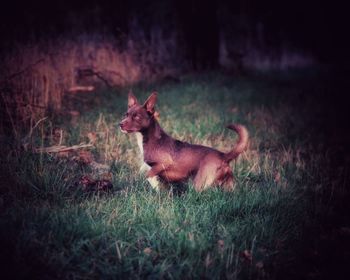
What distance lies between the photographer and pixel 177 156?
14.2ft

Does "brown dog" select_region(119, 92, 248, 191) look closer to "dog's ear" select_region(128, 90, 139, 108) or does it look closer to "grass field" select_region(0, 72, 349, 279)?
"dog's ear" select_region(128, 90, 139, 108)

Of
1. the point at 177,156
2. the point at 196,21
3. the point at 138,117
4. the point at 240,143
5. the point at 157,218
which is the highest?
the point at 196,21

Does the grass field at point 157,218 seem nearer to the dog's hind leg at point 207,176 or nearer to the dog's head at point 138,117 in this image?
the dog's hind leg at point 207,176

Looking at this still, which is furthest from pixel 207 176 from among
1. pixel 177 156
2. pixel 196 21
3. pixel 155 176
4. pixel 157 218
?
pixel 196 21

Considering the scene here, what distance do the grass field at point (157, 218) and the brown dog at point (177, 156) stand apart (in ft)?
0.71

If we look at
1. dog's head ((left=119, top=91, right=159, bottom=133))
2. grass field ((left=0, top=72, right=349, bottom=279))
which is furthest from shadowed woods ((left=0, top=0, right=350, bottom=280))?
dog's head ((left=119, top=91, right=159, bottom=133))

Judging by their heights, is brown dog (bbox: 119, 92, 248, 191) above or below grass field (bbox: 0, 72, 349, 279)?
above

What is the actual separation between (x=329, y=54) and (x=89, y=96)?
84.2ft

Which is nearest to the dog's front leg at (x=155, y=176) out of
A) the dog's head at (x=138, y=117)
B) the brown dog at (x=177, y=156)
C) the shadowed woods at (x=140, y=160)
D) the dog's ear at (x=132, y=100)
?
the brown dog at (x=177, y=156)

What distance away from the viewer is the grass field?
8.87 feet

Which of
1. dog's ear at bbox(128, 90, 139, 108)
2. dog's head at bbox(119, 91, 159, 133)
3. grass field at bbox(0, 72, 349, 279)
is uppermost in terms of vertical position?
dog's ear at bbox(128, 90, 139, 108)

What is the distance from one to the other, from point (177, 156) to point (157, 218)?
46.6 inches

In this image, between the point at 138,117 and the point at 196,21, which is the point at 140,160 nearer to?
the point at 138,117

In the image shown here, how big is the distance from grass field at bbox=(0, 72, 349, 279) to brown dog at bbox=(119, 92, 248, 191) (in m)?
0.22
